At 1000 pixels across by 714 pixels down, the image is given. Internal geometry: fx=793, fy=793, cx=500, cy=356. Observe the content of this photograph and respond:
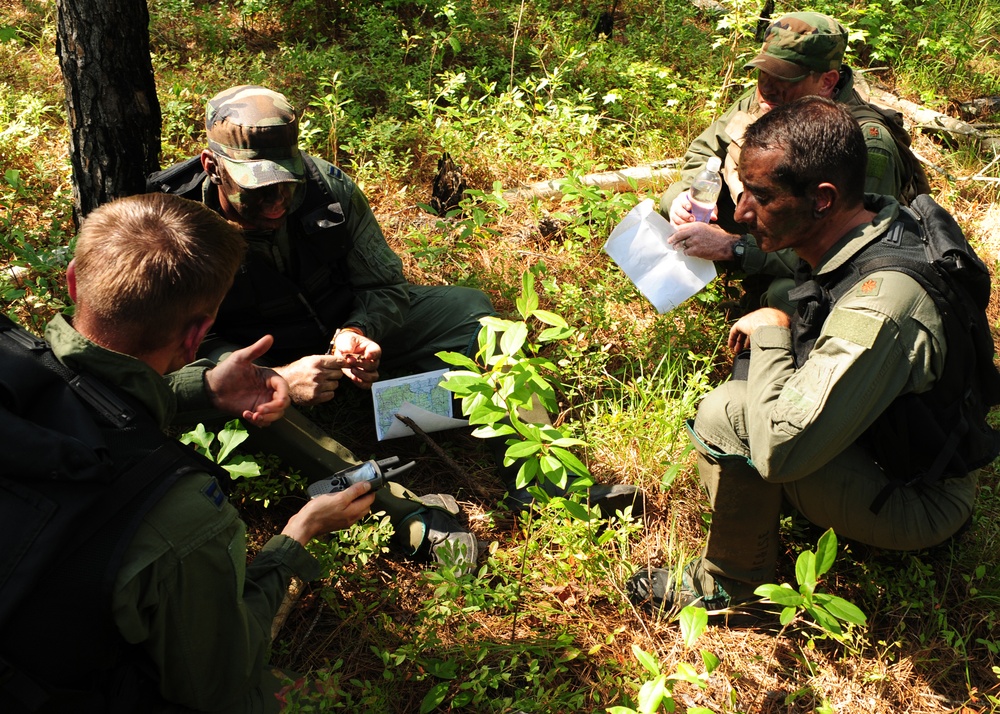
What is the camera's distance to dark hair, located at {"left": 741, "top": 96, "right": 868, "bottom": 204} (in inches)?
107

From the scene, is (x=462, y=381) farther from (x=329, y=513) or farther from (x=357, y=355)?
(x=357, y=355)

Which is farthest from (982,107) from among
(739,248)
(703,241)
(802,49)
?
(703,241)

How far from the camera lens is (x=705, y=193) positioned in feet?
13.0

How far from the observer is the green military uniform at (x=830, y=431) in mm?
2412

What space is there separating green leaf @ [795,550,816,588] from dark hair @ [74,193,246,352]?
5.59ft

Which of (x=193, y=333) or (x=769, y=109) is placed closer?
(x=193, y=333)

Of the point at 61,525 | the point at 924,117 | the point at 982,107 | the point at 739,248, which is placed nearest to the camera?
the point at 61,525

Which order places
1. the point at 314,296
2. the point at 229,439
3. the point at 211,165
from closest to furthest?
the point at 229,439, the point at 211,165, the point at 314,296

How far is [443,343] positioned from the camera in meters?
3.65

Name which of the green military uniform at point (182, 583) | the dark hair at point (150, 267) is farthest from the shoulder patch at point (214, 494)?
the dark hair at point (150, 267)

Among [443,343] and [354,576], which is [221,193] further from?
[354,576]

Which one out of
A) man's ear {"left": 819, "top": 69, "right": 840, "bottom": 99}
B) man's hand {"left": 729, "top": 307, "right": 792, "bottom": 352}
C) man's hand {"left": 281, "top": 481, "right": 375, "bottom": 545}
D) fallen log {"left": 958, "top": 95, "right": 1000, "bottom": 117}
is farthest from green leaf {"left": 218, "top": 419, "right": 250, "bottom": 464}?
fallen log {"left": 958, "top": 95, "right": 1000, "bottom": 117}

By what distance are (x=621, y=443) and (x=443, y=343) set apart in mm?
926

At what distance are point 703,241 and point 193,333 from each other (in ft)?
8.16
